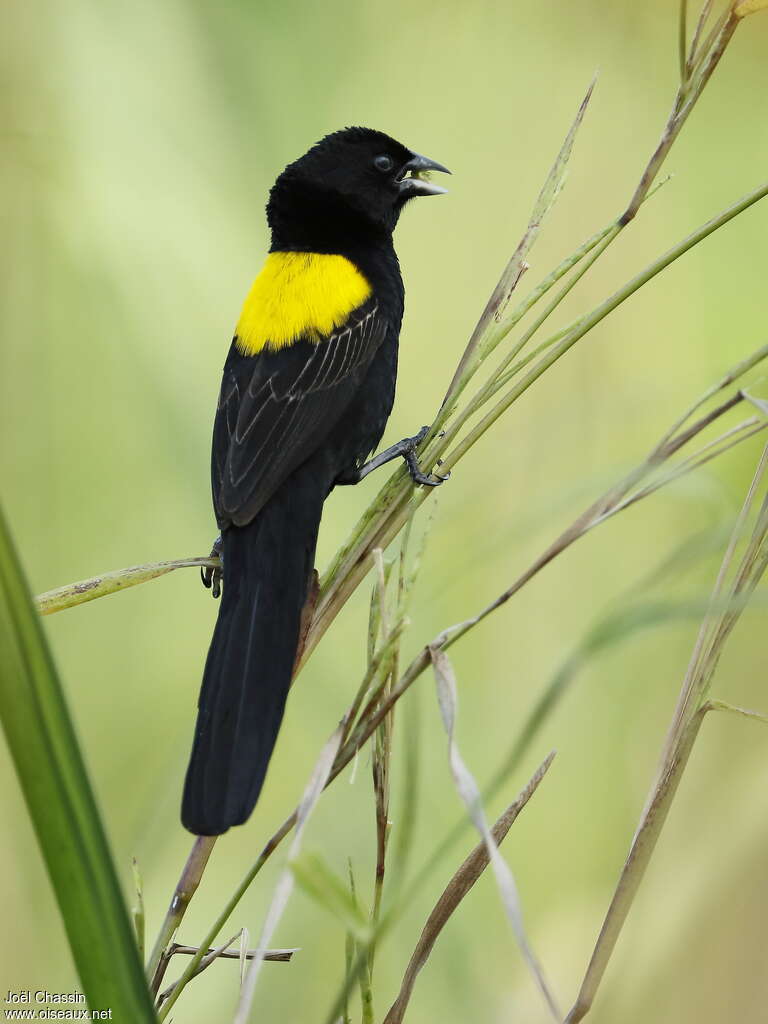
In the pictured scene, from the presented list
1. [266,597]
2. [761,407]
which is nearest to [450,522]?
[266,597]

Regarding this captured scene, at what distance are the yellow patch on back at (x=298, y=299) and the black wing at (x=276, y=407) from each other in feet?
0.10

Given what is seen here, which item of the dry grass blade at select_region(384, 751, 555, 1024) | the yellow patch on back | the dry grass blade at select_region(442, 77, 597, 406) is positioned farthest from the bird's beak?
the dry grass blade at select_region(384, 751, 555, 1024)

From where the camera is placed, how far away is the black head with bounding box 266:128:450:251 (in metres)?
2.89

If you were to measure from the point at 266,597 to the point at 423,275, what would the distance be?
1.49 metres

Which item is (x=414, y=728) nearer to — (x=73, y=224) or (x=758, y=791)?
(x=758, y=791)

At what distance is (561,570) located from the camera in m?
2.35

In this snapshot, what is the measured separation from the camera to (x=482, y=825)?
77cm

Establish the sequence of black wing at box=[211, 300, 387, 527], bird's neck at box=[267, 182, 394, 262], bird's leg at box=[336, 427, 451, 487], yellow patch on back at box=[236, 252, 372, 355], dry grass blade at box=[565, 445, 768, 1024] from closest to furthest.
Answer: dry grass blade at box=[565, 445, 768, 1024] < black wing at box=[211, 300, 387, 527] < bird's leg at box=[336, 427, 451, 487] < yellow patch on back at box=[236, 252, 372, 355] < bird's neck at box=[267, 182, 394, 262]

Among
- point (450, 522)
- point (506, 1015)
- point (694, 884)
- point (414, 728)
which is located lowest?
point (506, 1015)

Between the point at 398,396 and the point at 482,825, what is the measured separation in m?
2.01

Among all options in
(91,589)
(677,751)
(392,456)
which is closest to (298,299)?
(392,456)

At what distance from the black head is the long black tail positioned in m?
1.10

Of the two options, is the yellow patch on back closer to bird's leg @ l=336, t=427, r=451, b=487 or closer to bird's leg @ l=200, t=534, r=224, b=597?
bird's leg @ l=336, t=427, r=451, b=487

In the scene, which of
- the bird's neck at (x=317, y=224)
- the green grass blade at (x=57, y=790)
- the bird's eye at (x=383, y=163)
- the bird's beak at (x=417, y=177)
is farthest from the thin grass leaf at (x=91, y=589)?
the bird's eye at (x=383, y=163)
